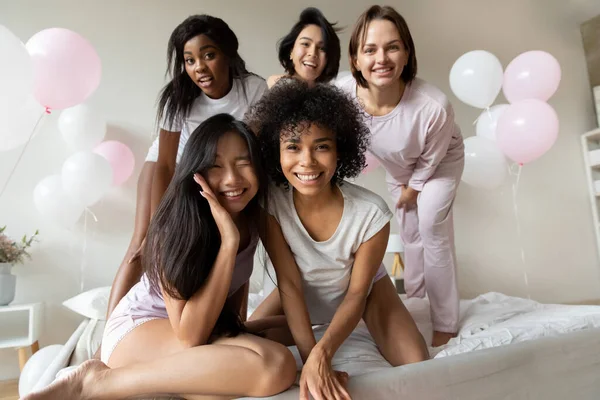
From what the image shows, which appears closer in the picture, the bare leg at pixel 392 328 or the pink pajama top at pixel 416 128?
the bare leg at pixel 392 328

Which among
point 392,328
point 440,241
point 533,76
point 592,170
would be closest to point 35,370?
point 392,328

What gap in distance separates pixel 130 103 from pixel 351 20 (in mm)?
1512

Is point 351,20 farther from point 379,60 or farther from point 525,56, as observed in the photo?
point 379,60

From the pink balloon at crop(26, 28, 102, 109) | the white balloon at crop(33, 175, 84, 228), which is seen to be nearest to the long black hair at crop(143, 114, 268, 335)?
the pink balloon at crop(26, 28, 102, 109)

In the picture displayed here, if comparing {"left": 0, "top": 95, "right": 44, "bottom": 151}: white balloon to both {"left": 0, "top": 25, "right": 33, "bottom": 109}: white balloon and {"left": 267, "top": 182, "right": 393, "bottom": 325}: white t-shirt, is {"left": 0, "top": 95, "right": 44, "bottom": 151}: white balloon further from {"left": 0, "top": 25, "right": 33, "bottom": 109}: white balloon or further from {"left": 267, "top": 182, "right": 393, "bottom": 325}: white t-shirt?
{"left": 267, "top": 182, "right": 393, "bottom": 325}: white t-shirt

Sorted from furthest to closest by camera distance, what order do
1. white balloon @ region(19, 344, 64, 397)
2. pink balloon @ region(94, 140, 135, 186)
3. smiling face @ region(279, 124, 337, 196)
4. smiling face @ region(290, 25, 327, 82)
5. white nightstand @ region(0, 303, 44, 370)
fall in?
1. pink balloon @ region(94, 140, 135, 186)
2. white nightstand @ region(0, 303, 44, 370)
3. smiling face @ region(290, 25, 327, 82)
4. white balloon @ region(19, 344, 64, 397)
5. smiling face @ region(279, 124, 337, 196)

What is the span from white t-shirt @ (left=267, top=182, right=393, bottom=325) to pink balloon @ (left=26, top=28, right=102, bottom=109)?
1104mm

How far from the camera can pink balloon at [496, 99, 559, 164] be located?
7.52 feet

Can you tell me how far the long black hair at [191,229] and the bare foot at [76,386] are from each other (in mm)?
200

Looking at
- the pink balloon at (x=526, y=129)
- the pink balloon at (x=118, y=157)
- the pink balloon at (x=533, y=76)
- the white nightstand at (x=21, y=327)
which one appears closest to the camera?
the white nightstand at (x=21, y=327)

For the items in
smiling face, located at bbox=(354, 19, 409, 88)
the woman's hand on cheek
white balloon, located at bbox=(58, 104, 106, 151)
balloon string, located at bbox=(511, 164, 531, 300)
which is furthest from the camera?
balloon string, located at bbox=(511, 164, 531, 300)

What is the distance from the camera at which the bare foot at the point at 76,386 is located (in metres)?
0.81

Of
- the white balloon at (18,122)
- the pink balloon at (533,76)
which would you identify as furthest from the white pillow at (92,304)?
the pink balloon at (533,76)

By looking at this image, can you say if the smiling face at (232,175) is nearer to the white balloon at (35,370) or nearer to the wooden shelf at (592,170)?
the white balloon at (35,370)
